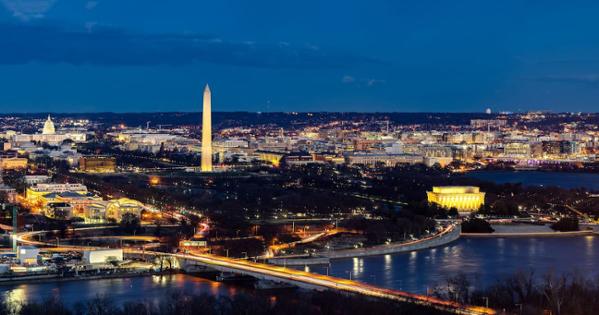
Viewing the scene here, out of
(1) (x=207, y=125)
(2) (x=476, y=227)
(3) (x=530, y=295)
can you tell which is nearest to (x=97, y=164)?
(1) (x=207, y=125)

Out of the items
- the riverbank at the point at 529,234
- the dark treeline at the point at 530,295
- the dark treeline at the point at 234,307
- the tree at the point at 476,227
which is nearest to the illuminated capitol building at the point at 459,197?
the tree at the point at 476,227

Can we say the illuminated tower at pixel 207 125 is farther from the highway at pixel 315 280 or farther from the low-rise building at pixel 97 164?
the highway at pixel 315 280

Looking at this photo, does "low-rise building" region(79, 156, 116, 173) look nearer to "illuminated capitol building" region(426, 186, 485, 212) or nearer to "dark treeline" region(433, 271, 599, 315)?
"illuminated capitol building" region(426, 186, 485, 212)

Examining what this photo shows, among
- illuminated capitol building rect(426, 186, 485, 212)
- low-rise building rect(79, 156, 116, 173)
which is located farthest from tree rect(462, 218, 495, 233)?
low-rise building rect(79, 156, 116, 173)

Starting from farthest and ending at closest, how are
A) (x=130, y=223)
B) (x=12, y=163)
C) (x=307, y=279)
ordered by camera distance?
1. (x=12, y=163)
2. (x=130, y=223)
3. (x=307, y=279)

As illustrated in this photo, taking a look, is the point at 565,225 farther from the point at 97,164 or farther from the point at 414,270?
the point at 97,164

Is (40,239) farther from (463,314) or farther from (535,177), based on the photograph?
(535,177)
